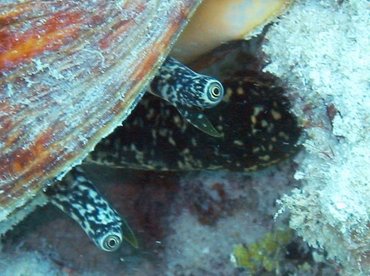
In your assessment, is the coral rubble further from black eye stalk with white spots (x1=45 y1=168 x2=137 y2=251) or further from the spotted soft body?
black eye stalk with white spots (x1=45 y1=168 x2=137 y2=251)

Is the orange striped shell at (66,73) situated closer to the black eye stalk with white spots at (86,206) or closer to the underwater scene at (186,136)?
the underwater scene at (186,136)

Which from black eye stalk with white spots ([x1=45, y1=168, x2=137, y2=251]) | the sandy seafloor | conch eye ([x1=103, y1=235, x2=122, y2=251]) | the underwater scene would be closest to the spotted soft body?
the underwater scene

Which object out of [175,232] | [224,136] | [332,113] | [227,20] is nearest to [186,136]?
[224,136]

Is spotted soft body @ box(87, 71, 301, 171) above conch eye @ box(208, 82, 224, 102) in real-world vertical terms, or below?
below

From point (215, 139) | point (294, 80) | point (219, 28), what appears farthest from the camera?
point (215, 139)

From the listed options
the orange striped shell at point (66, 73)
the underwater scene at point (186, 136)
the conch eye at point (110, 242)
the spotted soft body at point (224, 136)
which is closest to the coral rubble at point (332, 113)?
the underwater scene at point (186, 136)

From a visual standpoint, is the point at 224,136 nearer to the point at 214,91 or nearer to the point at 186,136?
the point at 186,136

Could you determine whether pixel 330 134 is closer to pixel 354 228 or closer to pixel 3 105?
pixel 354 228

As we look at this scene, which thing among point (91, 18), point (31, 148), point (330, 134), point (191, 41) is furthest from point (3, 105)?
point (330, 134)
